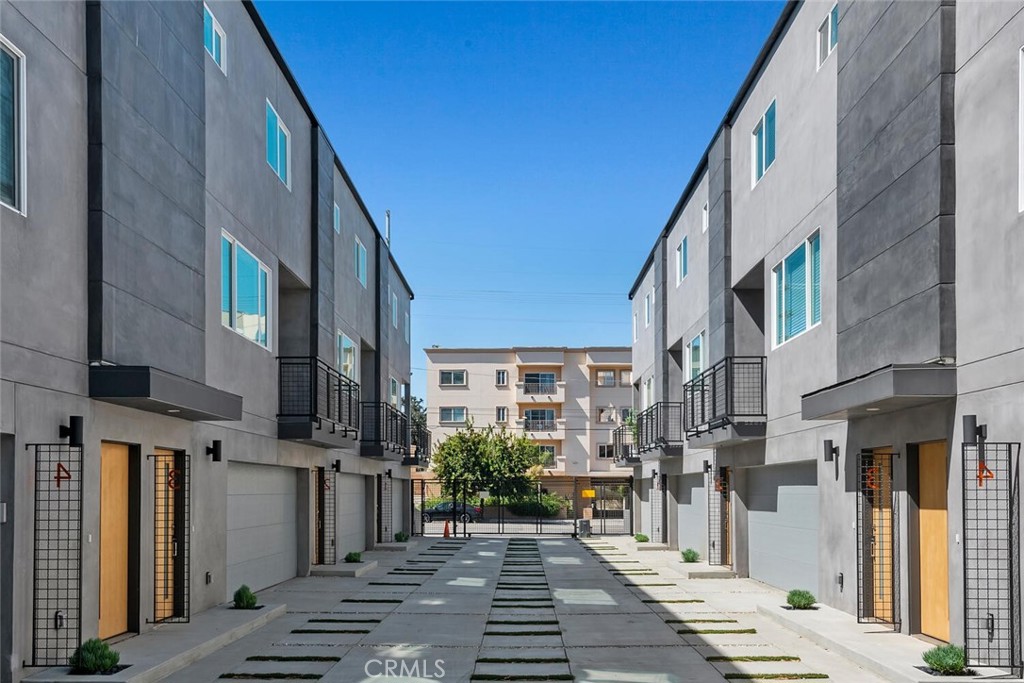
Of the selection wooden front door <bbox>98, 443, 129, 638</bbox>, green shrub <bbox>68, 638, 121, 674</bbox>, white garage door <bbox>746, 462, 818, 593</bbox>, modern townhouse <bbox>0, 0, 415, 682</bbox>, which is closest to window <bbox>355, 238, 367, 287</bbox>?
modern townhouse <bbox>0, 0, 415, 682</bbox>

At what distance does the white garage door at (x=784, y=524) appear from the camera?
1725 cm

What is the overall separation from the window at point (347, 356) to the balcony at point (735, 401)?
339 inches

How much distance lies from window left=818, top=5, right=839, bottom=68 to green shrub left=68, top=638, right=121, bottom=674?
12.0 meters

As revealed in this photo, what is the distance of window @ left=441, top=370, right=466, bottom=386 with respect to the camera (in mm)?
64438

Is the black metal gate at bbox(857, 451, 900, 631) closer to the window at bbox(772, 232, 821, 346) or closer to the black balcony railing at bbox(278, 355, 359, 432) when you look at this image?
the window at bbox(772, 232, 821, 346)

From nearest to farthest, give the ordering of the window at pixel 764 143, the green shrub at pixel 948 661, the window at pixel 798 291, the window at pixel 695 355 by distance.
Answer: the green shrub at pixel 948 661 < the window at pixel 798 291 < the window at pixel 764 143 < the window at pixel 695 355

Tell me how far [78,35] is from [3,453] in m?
4.26

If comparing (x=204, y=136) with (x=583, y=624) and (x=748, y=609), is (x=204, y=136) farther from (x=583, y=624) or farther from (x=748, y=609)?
(x=748, y=609)

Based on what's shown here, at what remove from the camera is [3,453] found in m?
9.61

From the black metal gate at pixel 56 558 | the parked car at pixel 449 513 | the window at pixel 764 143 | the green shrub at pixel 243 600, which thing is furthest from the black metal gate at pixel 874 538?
the parked car at pixel 449 513

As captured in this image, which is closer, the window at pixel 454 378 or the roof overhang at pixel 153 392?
the roof overhang at pixel 153 392

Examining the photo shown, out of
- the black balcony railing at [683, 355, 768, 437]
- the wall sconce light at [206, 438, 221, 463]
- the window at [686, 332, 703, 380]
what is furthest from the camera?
the window at [686, 332, 703, 380]

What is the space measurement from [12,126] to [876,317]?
9.40 m

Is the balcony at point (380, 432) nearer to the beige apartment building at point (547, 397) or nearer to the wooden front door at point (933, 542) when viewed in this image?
the wooden front door at point (933, 542)
